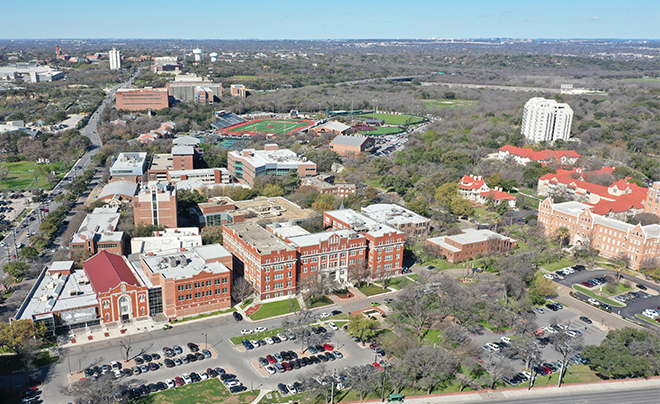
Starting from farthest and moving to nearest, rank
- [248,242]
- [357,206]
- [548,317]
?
[357,206]
[248,242]
[548,317]

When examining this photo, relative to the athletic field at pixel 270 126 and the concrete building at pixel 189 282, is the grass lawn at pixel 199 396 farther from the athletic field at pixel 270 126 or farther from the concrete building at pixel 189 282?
the athletic field at pixel 270 126

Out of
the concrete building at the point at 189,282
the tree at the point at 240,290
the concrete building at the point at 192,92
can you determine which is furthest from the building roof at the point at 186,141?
the concrete building at the point at 192,92

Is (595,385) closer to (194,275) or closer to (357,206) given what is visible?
(194,275)

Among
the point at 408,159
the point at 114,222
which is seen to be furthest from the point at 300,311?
the point at 408,159

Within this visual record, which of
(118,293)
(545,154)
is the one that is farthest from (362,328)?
(545,154)

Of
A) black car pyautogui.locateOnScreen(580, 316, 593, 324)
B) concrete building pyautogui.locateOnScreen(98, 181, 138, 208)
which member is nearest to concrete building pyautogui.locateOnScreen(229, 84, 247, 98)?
concrete building pyautogui.locateOnScreen(98, 181, 138, 208)

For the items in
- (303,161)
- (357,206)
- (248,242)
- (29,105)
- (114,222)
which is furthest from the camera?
(29,105)

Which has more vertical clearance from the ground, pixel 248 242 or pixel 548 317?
pixel 248 242
